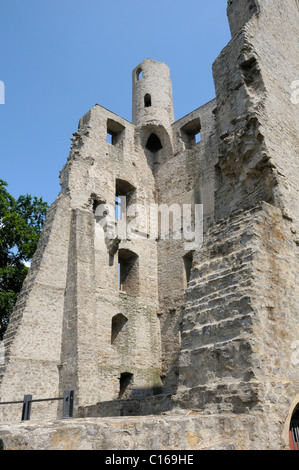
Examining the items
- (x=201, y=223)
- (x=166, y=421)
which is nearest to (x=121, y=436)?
(x=166, y=421)

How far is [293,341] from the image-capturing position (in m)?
4.85

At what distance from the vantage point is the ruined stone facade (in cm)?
420

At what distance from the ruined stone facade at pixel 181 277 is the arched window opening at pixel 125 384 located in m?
0.05

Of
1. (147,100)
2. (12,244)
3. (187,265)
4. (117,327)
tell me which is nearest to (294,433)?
(117,327)

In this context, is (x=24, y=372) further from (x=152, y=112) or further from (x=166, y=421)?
(x=152, y=112)

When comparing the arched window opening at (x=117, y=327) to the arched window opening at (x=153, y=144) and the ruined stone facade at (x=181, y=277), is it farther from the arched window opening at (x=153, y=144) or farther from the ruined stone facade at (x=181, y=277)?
the arched window opening at (x=153, y=144)

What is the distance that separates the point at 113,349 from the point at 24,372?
314 cm

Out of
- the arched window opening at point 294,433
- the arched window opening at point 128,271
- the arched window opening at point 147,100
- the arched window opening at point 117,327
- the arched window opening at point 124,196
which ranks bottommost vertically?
the arched window opening at point 294,433

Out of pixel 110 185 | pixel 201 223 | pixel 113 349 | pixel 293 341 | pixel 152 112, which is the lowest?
pixel 293 341

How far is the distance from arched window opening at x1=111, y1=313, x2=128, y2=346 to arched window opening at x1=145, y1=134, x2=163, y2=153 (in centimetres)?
842

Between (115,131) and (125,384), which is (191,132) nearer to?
(115,131)

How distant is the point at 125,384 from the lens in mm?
12477

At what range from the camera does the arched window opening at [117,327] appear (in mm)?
13008

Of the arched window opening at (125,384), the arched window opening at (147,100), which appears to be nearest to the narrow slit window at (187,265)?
the arched window opening at (125,384)
